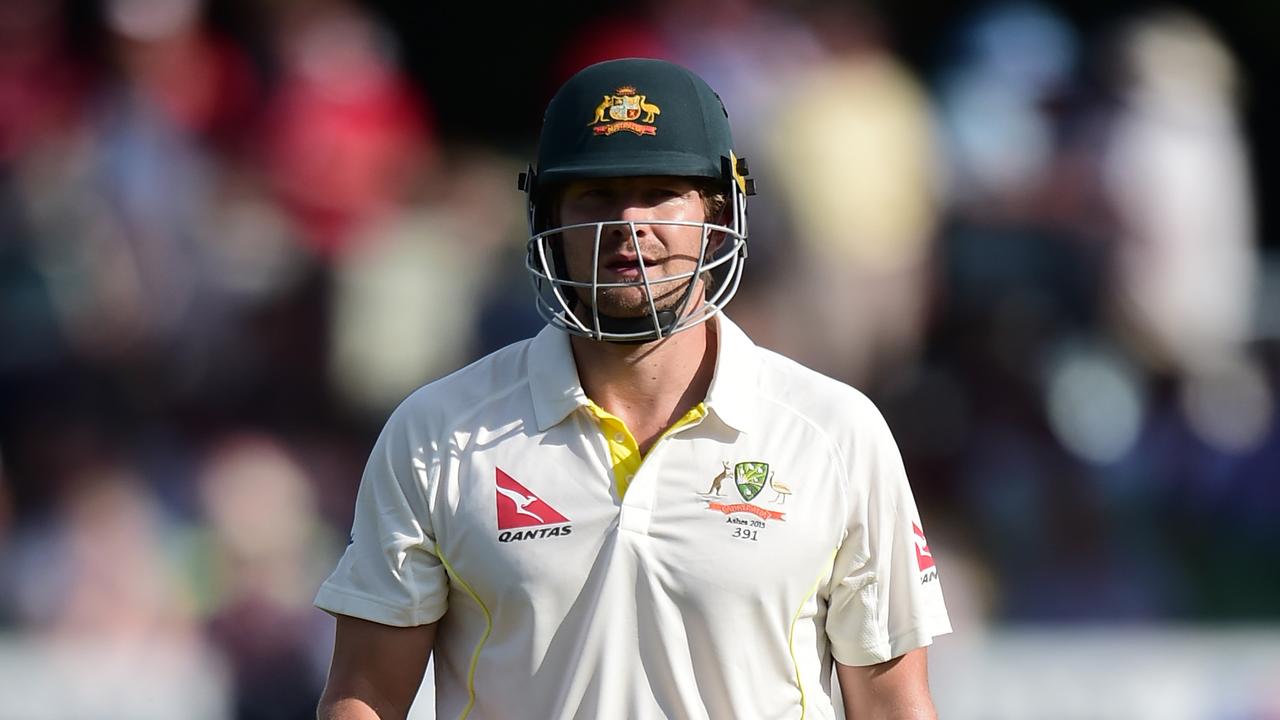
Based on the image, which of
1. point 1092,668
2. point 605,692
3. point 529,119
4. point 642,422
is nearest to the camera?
point 605,692

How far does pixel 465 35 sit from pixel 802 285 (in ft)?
5.62

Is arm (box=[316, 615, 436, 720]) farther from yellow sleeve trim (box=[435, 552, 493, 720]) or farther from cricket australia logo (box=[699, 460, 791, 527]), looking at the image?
cricket australia logo (box=[699, 460, 791, 527])

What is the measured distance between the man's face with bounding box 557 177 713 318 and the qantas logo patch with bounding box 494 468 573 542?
33 centimetres

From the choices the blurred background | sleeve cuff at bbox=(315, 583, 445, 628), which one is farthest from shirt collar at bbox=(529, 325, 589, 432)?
the blurred background

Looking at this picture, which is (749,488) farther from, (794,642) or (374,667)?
(374,667)

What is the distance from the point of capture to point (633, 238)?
2.74 meters

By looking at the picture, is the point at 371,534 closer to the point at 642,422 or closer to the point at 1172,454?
the point at 642,422

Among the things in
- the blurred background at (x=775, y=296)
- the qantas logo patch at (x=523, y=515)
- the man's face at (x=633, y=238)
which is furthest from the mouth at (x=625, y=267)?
the blurred background at (x=775, y=296)

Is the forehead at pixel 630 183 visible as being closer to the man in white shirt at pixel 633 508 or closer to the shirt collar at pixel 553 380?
the man in white shirt at pixel 633 508

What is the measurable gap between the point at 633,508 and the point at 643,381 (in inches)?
10.4

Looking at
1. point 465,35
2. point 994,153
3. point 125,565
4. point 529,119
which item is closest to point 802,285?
point 994,153

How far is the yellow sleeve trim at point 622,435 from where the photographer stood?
277 centimetres

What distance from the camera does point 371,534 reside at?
2.78 metres

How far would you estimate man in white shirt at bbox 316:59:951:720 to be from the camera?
265 cm
